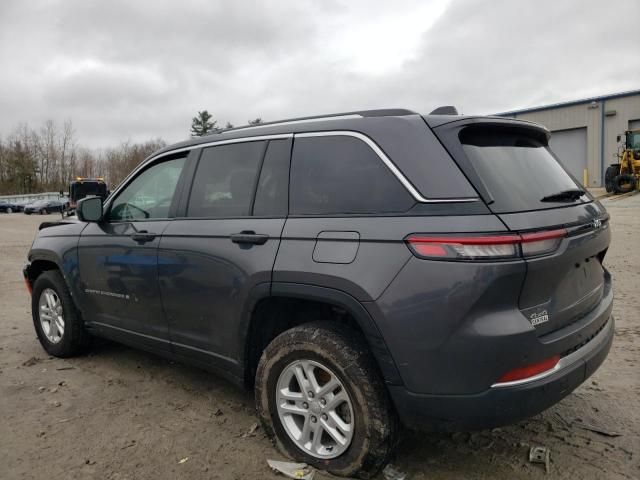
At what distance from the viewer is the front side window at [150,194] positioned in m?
3.62

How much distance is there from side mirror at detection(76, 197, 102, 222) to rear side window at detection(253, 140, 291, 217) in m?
1.67

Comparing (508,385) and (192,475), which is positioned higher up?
(508,385)

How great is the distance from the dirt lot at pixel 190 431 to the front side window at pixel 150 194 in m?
1.33

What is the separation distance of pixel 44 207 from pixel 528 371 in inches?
1835

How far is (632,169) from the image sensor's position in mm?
24625

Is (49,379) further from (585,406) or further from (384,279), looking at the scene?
(585,406)

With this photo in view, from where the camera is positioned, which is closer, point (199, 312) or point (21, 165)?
point (199, 312)

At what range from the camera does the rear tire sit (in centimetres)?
2406

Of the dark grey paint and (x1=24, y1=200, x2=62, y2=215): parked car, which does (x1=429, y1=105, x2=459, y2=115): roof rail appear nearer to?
the dark grey paint

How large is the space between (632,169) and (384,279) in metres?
27.2

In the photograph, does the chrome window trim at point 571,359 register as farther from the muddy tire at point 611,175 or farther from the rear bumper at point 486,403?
the muddy tire at point 611,175

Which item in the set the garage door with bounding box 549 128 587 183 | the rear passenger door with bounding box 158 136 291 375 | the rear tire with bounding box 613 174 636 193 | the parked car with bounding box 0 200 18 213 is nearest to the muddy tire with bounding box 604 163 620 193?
the rear tire with bounding box 613 174 636 193

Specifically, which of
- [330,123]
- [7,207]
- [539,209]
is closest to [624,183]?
[539,209]

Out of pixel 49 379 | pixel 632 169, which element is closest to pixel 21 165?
pixel 632 169
